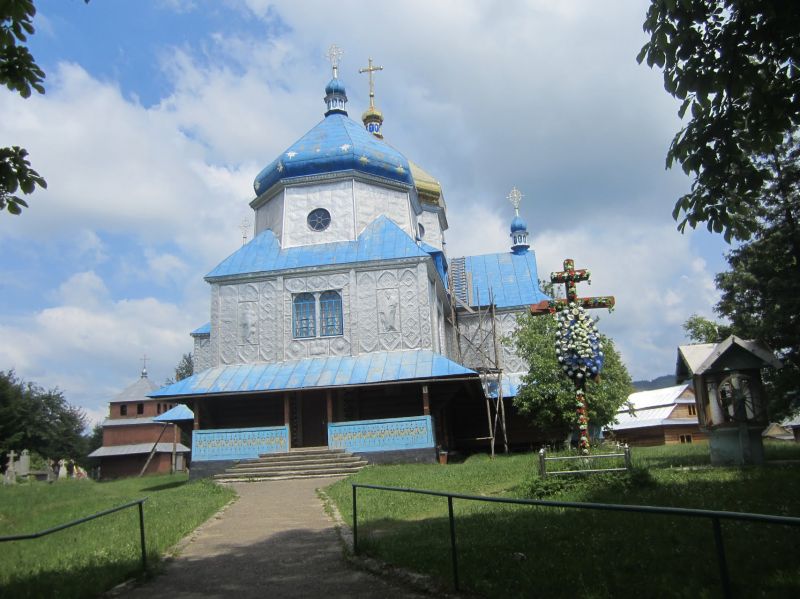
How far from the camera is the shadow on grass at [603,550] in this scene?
17.8ft

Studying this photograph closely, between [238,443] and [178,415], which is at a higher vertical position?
[178,415]

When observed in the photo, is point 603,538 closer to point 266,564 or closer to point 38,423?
point 266,564

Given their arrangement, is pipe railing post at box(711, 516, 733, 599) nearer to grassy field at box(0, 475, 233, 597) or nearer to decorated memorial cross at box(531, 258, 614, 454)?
grassy field at box(0, 475, 233, 597)

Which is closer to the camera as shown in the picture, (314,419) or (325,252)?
(314,419)

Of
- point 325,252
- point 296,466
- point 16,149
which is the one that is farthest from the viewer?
point 325,252

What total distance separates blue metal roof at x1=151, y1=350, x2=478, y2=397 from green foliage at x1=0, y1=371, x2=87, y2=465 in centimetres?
2755

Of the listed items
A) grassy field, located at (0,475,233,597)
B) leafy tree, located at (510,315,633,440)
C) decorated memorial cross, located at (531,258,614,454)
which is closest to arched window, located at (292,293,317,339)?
leafy tree, located at (510,315,633,440)

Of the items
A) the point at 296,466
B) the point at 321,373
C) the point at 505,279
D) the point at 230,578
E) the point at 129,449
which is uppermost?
the point at 505,279

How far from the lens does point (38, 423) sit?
49.6 m

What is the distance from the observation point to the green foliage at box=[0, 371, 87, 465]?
42.8 m

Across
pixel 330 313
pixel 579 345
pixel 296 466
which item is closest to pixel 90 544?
pixel 579 345

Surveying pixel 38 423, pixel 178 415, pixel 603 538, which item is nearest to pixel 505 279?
pixel 178 415

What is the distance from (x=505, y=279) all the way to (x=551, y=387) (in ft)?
31.8

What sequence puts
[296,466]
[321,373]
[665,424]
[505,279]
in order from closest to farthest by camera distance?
[296,466]
[321,373]
[505,279]
[665,424]
